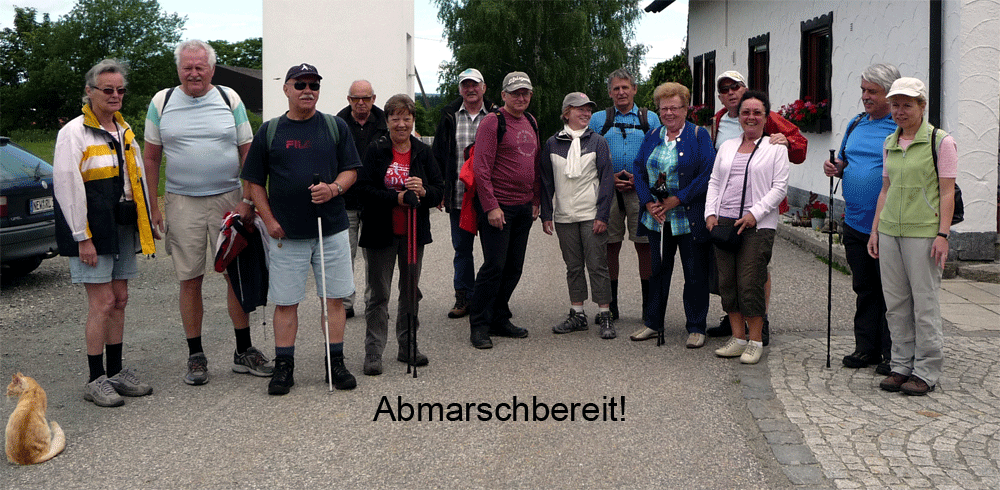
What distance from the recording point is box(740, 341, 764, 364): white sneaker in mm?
6481

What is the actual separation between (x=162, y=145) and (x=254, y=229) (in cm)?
77

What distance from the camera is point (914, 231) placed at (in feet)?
18.2

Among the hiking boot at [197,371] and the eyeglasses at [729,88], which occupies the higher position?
the eyeglasses at [729,88]

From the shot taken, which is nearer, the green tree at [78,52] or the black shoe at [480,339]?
the black shoe at [480,339]

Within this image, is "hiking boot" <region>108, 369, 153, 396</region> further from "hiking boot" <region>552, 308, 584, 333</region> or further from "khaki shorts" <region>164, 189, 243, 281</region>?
"hiking boot" <region>552, 308, 584, 333</region>

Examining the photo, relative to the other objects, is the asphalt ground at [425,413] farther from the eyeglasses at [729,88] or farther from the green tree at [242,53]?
the green tree at [242,53]

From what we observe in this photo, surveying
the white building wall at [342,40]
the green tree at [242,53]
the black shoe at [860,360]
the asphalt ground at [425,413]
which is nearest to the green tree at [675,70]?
the white building wall at [342,40]

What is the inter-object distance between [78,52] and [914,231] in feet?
256

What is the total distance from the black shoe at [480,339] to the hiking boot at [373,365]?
3.18ft

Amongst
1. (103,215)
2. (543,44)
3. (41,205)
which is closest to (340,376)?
(103,215)

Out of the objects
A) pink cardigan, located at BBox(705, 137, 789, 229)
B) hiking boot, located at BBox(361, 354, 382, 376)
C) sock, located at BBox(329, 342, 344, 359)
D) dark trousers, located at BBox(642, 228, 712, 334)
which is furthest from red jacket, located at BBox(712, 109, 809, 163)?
sock, located at BBox(329, 342, 344, 359)

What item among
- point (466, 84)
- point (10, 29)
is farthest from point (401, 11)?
point (10, 29)

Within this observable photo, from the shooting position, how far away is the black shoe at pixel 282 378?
18.9 feet

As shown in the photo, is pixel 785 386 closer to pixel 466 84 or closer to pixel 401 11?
pixel 466 84
